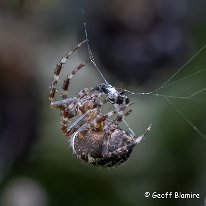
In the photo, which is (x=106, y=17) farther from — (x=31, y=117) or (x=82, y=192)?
(x=82, y=192)

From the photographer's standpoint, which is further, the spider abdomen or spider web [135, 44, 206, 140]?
spider web [135, 44, 206, 140]

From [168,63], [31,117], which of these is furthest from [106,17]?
[31,117]

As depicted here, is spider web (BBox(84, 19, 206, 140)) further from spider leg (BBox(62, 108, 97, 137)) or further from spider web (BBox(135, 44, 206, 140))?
spider leg (BBox(62, 108, 97, 137))

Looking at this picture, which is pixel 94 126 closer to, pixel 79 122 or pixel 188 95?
pixel 79 122

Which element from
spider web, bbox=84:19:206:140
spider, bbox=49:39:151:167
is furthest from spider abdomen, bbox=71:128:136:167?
spider web, bbox=84:19:206:140

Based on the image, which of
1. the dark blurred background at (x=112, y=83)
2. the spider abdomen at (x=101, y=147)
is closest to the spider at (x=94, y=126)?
the spider abdomen at (x=101, y=147)

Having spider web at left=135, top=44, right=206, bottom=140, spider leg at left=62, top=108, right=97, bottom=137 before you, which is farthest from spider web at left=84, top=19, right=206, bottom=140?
spider leg at left=62, top=108, right=97, bottom=137

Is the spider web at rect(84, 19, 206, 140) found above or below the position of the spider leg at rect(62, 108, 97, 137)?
above

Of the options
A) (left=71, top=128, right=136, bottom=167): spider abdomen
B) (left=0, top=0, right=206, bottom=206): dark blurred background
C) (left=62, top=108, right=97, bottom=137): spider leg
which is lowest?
(left=71, top=128, right=136, bottom=167): spider abdomen
